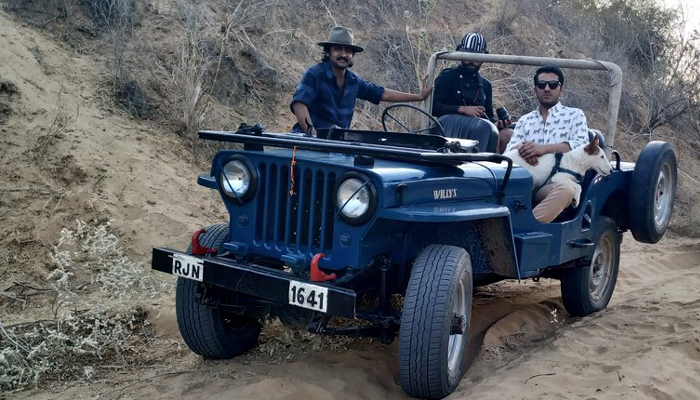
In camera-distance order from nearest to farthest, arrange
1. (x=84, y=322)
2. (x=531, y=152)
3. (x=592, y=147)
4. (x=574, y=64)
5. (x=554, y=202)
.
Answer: (x=554, y=202)
(x=84, y=322)
(x=592, y=147)
(x=531, y=152)
(x=574, y=64)

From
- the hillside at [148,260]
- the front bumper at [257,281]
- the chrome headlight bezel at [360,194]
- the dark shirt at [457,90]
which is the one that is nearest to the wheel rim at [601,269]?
the hillside at [148,260]

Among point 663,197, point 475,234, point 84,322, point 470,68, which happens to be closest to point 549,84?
point 470,68

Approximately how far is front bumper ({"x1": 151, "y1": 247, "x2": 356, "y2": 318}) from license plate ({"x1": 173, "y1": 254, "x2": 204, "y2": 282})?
2 centimetres

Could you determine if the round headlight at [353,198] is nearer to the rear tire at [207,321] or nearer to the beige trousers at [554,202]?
the rear tire at [207,321]

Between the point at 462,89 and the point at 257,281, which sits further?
the point at 462,89

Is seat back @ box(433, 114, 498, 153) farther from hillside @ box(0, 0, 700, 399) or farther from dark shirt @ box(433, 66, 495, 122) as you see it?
hillside @ box(0, 0, 700, 399)

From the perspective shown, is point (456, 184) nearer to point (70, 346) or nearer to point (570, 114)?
point (570, 114)

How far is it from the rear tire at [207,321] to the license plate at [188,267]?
0.25 meters

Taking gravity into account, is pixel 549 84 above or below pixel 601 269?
above

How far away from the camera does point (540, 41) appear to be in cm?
1714

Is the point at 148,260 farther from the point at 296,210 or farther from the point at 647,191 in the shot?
the point at 647,191

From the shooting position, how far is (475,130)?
6094 mm

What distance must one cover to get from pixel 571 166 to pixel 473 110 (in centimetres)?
111

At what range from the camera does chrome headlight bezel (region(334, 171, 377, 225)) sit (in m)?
3.95
